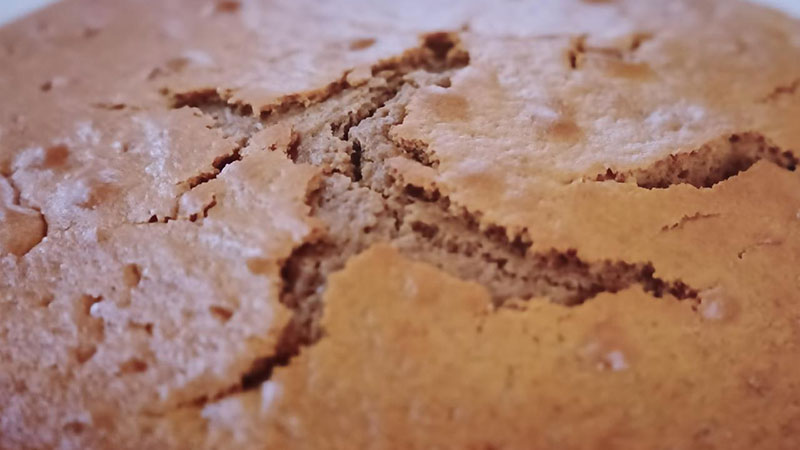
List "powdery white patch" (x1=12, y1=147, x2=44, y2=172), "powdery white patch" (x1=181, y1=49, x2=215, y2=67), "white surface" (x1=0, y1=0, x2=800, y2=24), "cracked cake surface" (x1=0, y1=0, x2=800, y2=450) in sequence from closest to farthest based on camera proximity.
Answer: "cracked cake surface" (x1=0, y1=0, x2=800, y2=450) → "powdery white patch" (x1=12, y1=147, x2=44, y2=172) → "powdery white patch" (x1=181, y1=49, x2=215, y2=67) → "white surface" (x1=0, y1=0, x2=800, y2=24)

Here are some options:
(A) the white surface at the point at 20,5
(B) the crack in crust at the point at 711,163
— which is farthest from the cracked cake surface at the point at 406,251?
(A) the white surface at the point at 20,5

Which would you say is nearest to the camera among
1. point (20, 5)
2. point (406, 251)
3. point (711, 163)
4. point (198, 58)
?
point (406, 251)

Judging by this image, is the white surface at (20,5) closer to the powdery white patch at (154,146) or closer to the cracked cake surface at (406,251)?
the cracked cake surface at (406,251)

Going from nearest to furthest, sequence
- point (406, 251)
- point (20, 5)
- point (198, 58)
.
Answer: point (406, 251)
point (198, 58)
point (20, 5)

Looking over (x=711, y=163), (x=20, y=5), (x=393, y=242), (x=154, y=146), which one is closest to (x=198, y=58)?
(x=154, y=146)

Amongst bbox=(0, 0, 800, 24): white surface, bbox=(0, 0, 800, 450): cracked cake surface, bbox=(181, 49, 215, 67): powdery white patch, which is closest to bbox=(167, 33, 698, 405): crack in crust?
bbox=(0, 0, 800, 450): cracked cake surface

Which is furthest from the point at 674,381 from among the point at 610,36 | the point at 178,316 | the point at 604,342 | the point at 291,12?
the point at 291,12

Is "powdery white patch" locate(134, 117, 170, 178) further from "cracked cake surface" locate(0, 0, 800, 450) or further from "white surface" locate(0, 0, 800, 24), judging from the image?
"white surface" locate(0, 0, 800, 24)

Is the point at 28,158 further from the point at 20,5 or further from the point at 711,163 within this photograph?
the point at 711,163
